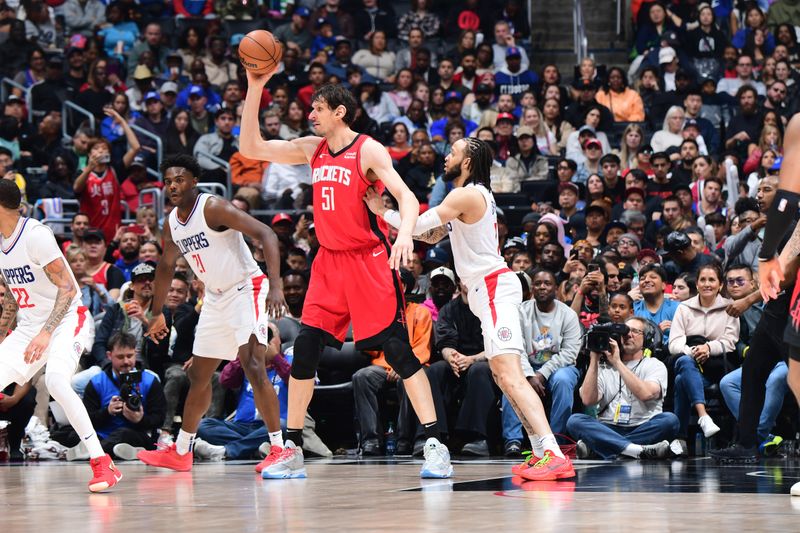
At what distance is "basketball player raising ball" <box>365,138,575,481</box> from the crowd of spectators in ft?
8.00

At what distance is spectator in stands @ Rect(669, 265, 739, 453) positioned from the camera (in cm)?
950

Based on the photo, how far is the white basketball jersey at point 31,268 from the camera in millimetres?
7227

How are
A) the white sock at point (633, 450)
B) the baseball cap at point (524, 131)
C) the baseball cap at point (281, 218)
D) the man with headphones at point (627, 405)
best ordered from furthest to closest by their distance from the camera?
the baseball cap at point (524, 131) → the baseball cap at point (281, 218) → the man with headphones at point (627, 405) → the white sock at point (633, 450)

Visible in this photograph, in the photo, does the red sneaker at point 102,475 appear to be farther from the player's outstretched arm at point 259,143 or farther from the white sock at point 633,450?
the white sock at point 633,450

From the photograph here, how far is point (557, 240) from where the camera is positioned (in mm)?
12086

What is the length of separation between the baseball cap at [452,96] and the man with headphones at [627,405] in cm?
690

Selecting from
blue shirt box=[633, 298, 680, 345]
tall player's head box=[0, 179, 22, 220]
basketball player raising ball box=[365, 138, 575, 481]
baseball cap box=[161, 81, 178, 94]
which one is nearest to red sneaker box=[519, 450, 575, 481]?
basketball player raising ball box=[365, 138, 575, 481]

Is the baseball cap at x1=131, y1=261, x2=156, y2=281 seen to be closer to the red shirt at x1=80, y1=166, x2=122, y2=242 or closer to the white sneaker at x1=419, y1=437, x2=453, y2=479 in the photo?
the red shirt at x1=80, y1=166, x2=122, y2=242

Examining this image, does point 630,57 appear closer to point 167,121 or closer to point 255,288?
point 167,121

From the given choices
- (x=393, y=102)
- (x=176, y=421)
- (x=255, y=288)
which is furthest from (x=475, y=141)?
(x=393, y=102)

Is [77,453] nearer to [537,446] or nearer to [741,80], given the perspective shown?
[537,446]

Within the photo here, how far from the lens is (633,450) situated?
9.12 meters

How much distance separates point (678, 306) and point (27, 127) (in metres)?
9.79

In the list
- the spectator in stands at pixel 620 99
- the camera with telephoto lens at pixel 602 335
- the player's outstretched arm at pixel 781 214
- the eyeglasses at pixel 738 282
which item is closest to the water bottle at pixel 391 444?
the camera with telephoto lens at pixel 602 335
